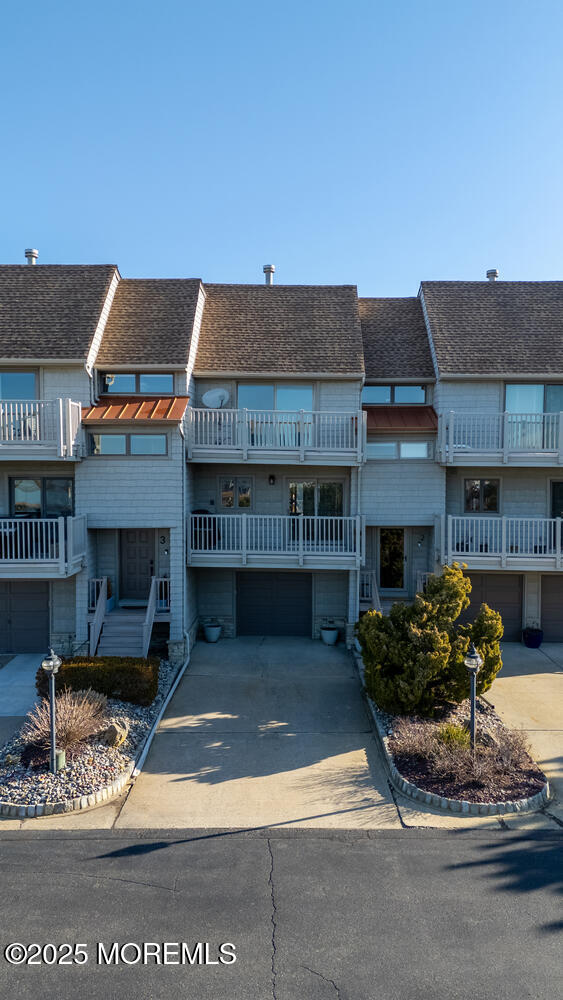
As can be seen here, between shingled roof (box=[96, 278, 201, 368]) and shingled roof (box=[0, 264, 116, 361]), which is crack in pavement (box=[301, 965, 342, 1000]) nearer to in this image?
shingled roof (box=[96, 278, 201, 368])

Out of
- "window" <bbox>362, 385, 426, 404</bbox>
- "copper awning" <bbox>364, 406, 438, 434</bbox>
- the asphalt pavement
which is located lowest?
the asphalt pavement

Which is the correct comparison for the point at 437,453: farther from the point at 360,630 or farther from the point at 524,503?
the point at 360,630

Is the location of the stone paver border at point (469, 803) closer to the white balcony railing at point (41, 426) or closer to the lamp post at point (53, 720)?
the lamp post at point (53, 720)

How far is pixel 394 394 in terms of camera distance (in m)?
16.8

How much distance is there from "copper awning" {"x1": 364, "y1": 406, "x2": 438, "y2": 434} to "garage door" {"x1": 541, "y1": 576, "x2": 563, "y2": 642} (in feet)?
18.6

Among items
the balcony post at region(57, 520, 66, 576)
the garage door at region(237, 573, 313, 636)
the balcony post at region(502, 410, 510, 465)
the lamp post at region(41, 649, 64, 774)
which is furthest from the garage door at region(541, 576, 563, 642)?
the lamp post at region(41, 649, 64, 774)

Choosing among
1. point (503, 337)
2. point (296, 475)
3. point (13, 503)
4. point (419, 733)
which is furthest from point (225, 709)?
point (503, 337)

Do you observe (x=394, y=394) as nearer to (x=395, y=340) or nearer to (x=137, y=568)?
(x=395, y=340)

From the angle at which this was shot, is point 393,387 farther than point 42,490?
Yes

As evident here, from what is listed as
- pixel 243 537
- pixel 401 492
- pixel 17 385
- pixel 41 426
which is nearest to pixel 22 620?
pixel 41 426

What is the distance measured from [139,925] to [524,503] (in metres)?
14.0

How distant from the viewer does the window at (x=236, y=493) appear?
16.2 metres

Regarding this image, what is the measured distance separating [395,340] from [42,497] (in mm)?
11434

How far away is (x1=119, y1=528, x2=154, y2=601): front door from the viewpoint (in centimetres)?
1550
